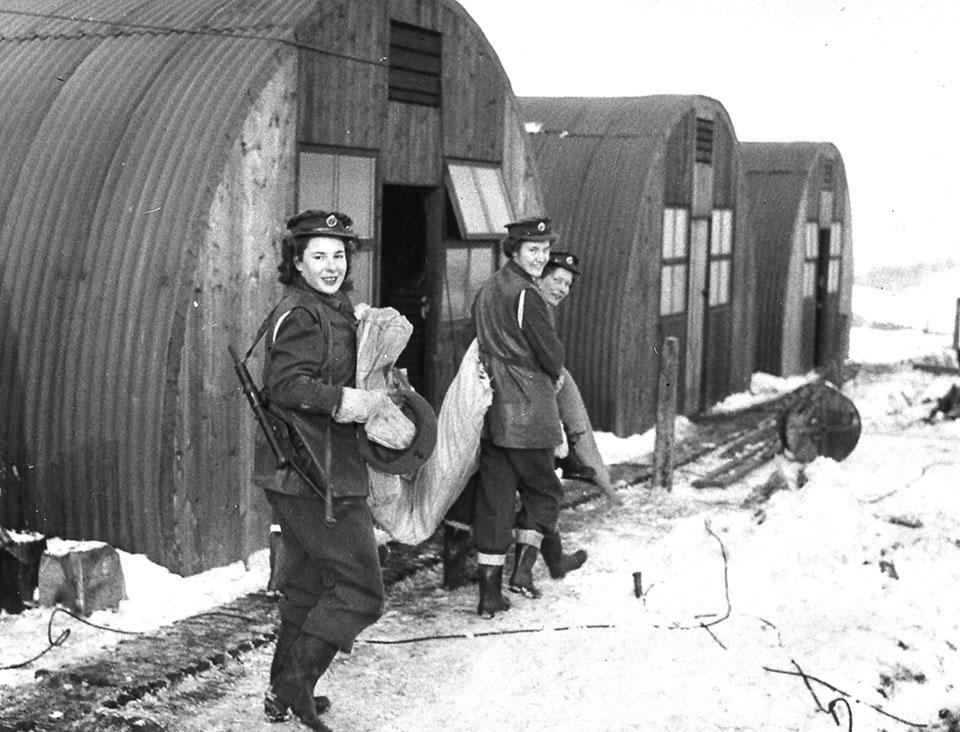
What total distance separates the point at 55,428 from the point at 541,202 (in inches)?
202

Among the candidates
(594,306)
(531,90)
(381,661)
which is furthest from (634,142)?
(531,90)

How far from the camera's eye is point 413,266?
10.5 m

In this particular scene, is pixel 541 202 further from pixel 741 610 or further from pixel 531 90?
pixel 531 90

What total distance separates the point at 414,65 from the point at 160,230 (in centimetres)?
279

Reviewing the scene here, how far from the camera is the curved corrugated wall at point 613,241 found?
1352 centimetres

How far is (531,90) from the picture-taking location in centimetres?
4544

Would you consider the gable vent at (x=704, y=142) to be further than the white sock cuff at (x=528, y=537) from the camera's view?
Yes

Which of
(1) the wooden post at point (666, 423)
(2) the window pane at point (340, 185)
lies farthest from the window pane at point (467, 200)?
(1) the wooden post at point (666, 423)

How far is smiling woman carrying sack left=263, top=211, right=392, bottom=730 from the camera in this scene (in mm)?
5223

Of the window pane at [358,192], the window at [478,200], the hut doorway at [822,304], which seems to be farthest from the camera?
the hut doorway at [822,304]

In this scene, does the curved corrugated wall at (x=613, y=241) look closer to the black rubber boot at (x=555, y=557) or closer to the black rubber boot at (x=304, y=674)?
the black rubber boot at (x=555, y=557)

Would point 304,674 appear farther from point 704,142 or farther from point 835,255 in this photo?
point 835,255

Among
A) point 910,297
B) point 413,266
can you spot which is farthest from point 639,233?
point 910,297

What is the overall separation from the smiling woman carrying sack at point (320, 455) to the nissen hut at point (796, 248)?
13.7 m
